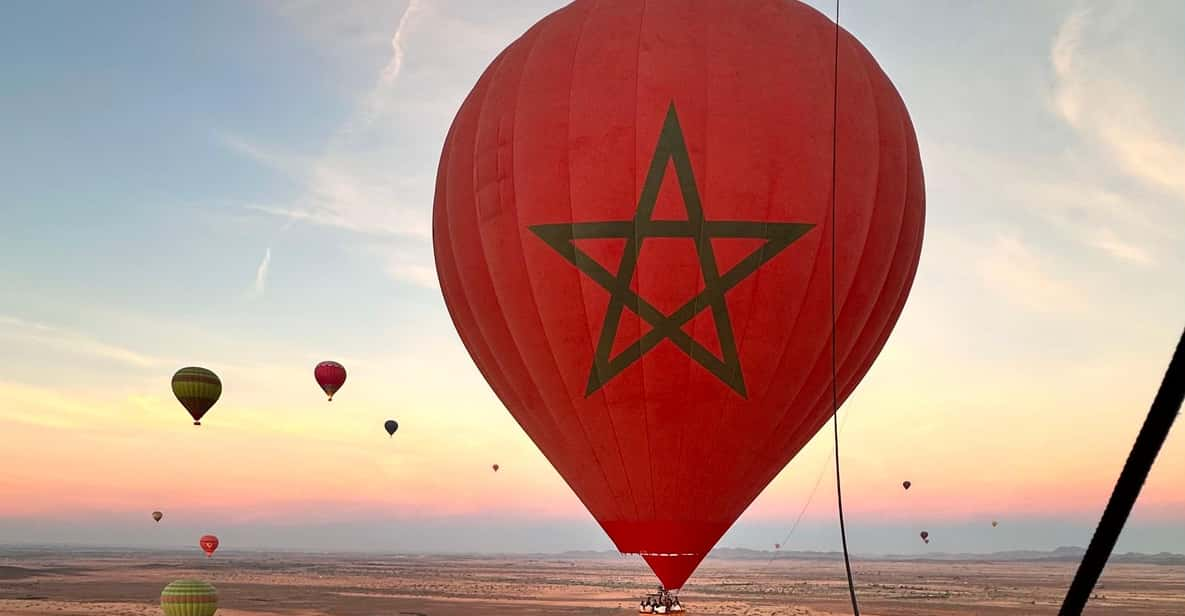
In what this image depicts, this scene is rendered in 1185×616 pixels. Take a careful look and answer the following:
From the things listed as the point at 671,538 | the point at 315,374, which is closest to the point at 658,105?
the point at 671,538

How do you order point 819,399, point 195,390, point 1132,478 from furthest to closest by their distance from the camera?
point 195,390, point 819,399, point 1132,478

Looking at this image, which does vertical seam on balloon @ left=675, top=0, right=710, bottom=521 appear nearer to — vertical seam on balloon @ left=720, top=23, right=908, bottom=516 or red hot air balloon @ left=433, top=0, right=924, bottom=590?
red hot air balloon @ left=433, top=0, right=924, bottom=590

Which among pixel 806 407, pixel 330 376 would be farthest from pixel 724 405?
pixel 330 376

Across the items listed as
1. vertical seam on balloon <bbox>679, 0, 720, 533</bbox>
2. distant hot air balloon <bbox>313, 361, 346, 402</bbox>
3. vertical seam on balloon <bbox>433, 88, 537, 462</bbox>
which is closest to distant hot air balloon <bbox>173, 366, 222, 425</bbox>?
distant hot air balloon <bbox>313, 361, 346, 402</bbox>

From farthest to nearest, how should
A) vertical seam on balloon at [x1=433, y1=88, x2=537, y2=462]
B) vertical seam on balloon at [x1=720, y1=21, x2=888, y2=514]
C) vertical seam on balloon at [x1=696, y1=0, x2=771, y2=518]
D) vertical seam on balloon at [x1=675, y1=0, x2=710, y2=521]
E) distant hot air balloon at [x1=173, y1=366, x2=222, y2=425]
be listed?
distant hot air balloon at [x1=173, y1=366, x2=222, y2=425] < vertical seam on balloon at [x1=433, y1=88, x2=537, y2=462] < vertical seam on balloon at [x1=720, y1=21, x2=888, y2=514] < vertical seam on balloon at [x1=696, y1=0, x2=771, y2=518] < vertical seam on balloon at [x1=675, y1=0, x2=710, y2=521]

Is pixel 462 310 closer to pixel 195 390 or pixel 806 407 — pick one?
pixel 806 407

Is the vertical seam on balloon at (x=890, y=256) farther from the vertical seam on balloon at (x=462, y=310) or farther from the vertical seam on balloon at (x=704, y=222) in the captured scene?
the vertical seam on balloon at (x=462, y=310)

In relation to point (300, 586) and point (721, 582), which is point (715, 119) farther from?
point (721, 582)
